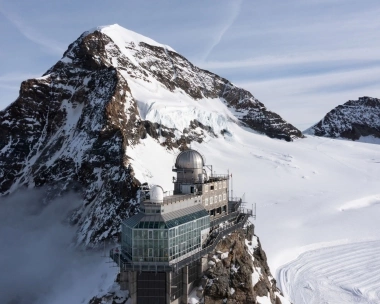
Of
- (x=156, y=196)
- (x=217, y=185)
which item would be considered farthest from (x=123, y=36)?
(x=156, y=196)

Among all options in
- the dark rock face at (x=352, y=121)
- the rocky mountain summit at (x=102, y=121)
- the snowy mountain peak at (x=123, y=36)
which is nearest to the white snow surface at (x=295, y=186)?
the rocky mountain summit at (x=102, y=121)

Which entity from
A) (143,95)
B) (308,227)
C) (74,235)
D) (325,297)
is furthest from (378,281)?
(143,95)

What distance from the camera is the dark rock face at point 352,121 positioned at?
17712cm

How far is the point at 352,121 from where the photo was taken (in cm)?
18288

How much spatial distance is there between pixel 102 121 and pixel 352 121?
15167 cm

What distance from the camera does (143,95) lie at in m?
89.6

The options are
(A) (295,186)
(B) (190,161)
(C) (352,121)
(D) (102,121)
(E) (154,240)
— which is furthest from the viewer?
(C) (352,121)

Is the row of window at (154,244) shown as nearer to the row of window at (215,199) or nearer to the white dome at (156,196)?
the white dome at (156,196)

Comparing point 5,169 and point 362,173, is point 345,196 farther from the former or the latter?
point 5,169

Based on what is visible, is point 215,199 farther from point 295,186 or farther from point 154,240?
point 295,186

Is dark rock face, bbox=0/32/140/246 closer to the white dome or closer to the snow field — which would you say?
the white dome

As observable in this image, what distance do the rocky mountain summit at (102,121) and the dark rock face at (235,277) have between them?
16893 mm

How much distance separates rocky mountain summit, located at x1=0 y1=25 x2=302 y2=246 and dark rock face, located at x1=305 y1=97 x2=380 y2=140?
66950mm

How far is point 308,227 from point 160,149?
3430cm
